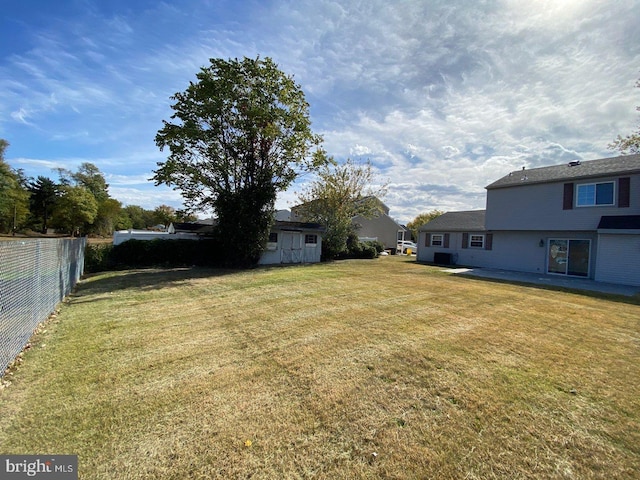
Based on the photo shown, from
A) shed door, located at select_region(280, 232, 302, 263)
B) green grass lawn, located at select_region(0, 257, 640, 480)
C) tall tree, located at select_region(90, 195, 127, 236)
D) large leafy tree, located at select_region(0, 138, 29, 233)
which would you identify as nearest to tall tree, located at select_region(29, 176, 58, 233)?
large leafy tree, located at select_region(0, 138, 29, 233)

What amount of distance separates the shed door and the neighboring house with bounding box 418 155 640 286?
12092 mm

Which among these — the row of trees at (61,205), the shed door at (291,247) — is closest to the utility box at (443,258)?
the shed door at (291,247)

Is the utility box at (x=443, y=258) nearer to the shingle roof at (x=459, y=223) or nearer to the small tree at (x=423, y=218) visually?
the shingle roof at (x=459, y=223)

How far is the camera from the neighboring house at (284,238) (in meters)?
17.1

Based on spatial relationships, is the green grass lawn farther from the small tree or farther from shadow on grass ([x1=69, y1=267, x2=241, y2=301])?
the small tree

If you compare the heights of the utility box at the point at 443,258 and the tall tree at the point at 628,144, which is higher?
the tall tree at the point at 628,144

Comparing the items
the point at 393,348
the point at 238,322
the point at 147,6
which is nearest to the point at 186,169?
the point at 147,6

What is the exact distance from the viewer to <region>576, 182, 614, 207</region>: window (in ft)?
44.6

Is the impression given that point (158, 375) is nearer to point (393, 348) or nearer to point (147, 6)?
point (393, 348)

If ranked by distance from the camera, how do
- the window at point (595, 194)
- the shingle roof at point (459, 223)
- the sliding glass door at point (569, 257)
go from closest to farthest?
the window at point (595, 194) → the sliding glass door at point (569, 257) → the shingle roof at point (459, 223)

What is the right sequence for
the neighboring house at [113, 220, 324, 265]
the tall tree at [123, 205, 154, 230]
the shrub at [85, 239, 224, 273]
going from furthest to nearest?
the tall tree at [123, 205, 154, 230], the neighboring house at [113, 220, 324, 265], the shrub at [85, 239, 224, 273]

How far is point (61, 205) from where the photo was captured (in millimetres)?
40531

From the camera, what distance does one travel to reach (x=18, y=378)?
344cm

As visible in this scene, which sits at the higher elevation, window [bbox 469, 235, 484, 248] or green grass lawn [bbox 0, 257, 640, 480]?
window [bbox 469, 235, 484, 248]
